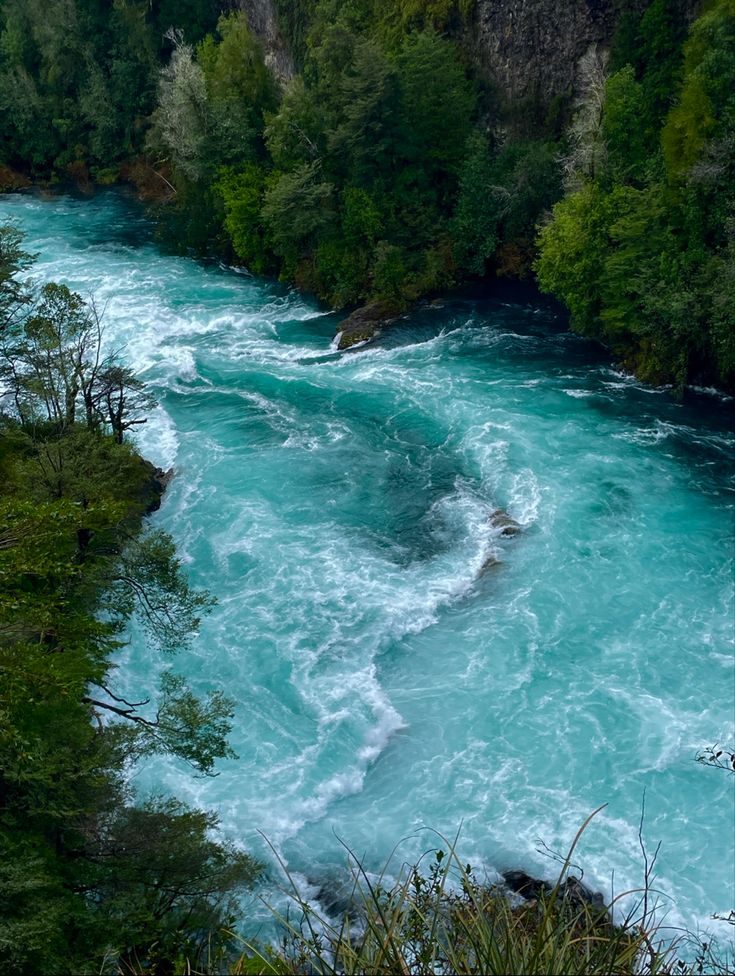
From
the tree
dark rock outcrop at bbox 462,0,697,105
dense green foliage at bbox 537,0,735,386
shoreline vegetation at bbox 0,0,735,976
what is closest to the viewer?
shoreline vegetation at bbox 0,0,735,976

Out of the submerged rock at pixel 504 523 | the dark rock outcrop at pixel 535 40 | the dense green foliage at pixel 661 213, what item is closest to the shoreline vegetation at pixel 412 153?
the dense green foliage at pixel 661 213

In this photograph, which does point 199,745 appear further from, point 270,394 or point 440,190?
point 440,190

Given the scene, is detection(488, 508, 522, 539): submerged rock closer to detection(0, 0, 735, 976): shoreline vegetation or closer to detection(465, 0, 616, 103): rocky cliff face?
detection(0, 0, 735, 976): shoreline vegetation

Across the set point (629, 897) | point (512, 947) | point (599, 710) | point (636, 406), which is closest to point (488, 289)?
point (636, 406)

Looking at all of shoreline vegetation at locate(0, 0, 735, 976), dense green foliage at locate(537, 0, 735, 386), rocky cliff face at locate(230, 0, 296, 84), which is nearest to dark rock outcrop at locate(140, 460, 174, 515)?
shoreline vegetation at locate(0, 0, 735, 976)

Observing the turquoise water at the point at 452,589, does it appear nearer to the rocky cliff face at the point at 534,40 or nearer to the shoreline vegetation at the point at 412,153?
the shoreline vegetation at the point at 412,153

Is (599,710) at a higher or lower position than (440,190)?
lower

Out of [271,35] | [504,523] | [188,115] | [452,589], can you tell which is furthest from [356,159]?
[452,589]
